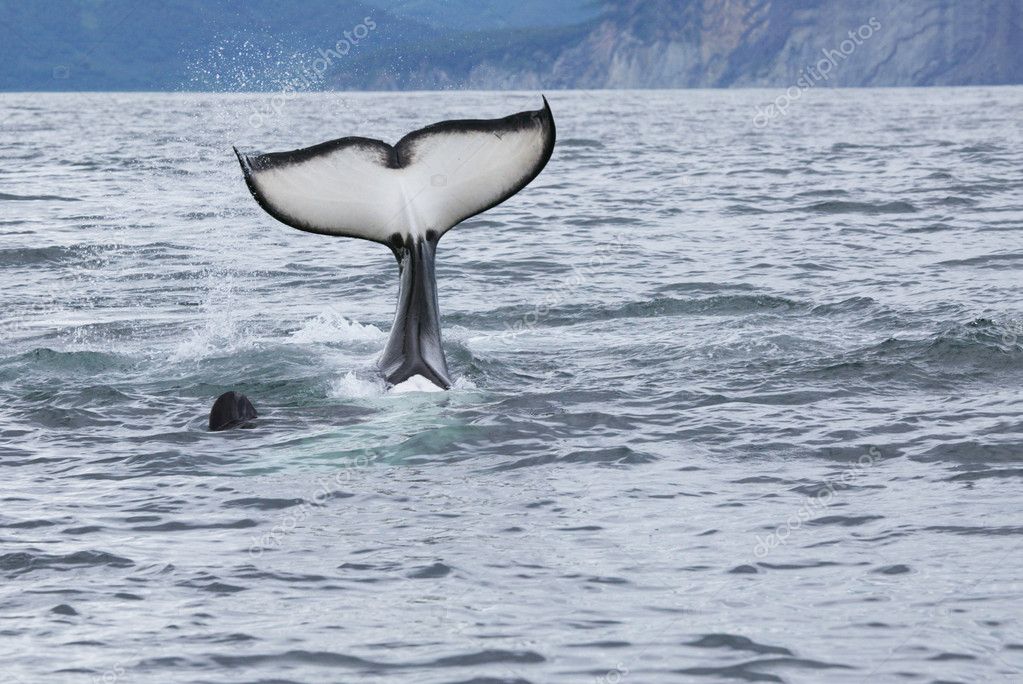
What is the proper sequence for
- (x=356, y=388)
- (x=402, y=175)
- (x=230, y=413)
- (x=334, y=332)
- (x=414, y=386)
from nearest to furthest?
1. (x=402, y=175)
2. (x=230, y=413)
3. (x=414, y=386)
4. (x=356, y=388)
5. (x=334, y=332)

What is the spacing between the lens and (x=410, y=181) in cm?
984

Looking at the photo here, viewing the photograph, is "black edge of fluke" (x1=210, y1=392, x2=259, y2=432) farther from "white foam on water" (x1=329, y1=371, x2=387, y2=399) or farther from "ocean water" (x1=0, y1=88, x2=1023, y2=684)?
"white foam on water" (x1=329, y1=371, x2=387, y2=399)

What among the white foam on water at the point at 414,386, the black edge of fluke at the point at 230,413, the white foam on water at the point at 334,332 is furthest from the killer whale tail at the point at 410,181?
the white foam on water at the point at 334,332

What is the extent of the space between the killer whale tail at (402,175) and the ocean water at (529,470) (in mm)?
1322

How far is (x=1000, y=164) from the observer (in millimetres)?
34938

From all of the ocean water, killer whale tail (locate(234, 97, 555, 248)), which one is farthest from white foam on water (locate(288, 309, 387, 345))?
killer whale tail (locate(234, 97, 555, 248))

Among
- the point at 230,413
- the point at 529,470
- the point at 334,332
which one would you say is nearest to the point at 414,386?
the point at 230,413

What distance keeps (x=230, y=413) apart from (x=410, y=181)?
1965mm

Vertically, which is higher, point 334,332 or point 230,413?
point 334,332

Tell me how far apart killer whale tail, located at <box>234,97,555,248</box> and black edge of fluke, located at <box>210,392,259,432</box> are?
4.45ft

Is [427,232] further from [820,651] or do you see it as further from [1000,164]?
[1000,164]

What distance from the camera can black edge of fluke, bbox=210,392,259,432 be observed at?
1002 cm

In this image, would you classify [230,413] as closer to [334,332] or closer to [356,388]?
[356,388]

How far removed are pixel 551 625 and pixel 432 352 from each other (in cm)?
438
